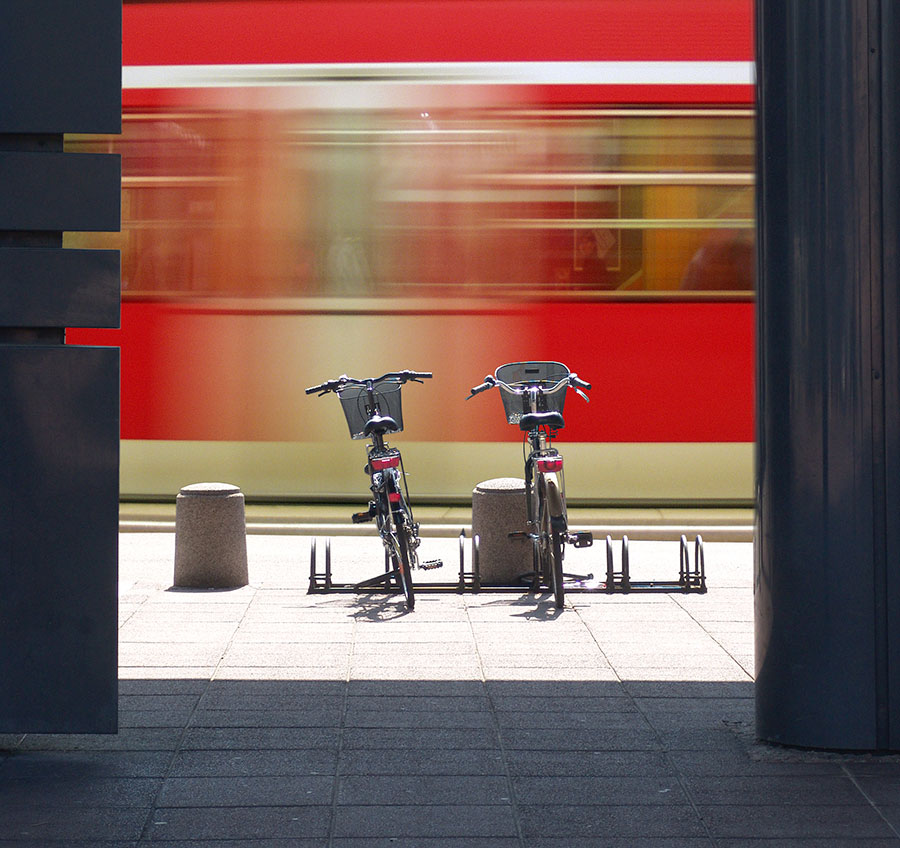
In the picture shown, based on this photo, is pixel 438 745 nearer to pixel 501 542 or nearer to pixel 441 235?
pixel 501 542

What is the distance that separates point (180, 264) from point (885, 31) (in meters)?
6.88

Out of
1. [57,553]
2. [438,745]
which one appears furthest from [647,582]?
[57,553]

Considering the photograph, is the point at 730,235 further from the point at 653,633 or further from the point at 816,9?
the point at 816,9

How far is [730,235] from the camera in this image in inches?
388

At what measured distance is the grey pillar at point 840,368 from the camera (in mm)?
4266

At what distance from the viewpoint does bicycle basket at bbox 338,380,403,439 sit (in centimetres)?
741

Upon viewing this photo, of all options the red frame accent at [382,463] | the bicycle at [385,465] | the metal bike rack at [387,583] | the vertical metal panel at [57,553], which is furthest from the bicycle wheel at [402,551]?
the vertical metal panel at [57,553]

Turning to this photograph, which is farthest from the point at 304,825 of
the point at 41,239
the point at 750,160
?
the point at 750,160

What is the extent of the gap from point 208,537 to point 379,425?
1389 millimetres

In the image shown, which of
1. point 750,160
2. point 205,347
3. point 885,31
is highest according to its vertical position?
point 750,160

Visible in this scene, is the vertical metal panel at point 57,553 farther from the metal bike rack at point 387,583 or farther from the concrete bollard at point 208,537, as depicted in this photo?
the concrete bollard at point 208,537

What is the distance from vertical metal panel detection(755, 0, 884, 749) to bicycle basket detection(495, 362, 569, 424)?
2948 mm

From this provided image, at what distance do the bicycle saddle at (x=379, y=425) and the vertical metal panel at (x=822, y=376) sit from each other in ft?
10.3

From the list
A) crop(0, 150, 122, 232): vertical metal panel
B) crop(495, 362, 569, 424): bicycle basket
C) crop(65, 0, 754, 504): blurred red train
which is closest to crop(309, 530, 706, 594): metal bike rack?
crop(495, 362, 569, 424): bicycle basket
